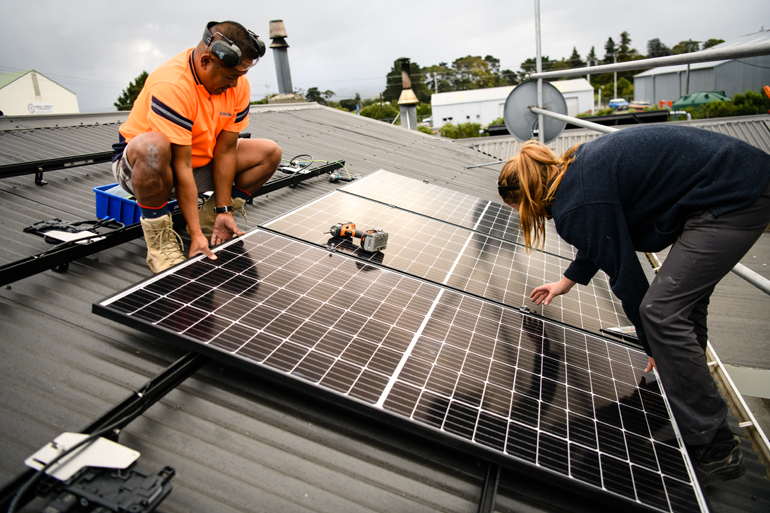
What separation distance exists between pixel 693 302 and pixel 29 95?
74.1 m

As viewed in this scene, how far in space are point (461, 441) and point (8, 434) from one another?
190 centimetres

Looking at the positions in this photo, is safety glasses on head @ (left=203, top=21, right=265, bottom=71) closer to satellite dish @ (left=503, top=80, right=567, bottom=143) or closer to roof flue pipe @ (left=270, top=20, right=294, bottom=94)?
satellite dish @ (left=503, top=80, right=567, bottom=143)

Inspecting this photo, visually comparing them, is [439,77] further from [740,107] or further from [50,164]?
[50,164]

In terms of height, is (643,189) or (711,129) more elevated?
(643,189)

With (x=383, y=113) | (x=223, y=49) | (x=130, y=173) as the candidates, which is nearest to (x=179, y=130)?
(x=130, y=173)

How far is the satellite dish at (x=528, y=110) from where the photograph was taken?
293 inches

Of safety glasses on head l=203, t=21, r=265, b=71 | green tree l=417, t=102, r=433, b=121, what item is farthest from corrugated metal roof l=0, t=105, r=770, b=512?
green tree l=417, t=102, r=433, b=121

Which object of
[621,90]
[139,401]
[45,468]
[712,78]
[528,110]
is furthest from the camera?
[621,90]

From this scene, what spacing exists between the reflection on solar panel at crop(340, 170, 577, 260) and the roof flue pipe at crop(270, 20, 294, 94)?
45.0 ft

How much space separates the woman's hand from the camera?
331 cm

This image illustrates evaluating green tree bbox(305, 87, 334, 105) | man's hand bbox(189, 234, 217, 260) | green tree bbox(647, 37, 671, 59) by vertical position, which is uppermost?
green tree bbox(647, 37, 671, 59)

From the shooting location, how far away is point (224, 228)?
3627mm

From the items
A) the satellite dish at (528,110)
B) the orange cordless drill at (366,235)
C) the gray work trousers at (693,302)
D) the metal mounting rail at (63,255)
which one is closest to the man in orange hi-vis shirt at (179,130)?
the metal mounting rail at (63,255)

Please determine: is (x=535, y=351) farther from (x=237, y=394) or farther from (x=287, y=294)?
(x=237, y=394)
